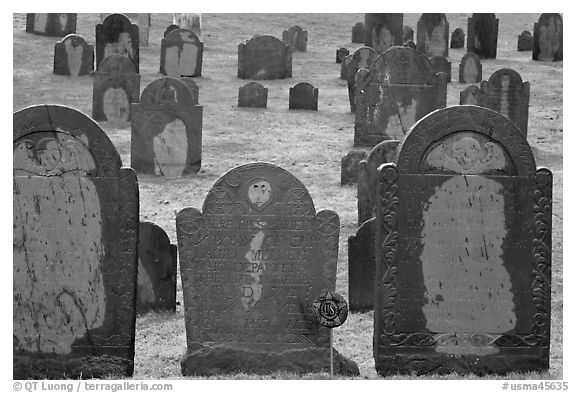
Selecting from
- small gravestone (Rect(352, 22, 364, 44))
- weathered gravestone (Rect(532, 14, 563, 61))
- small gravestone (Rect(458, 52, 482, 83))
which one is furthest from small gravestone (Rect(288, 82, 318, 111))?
small gravestone (Rect(352, 22, 364, 44))

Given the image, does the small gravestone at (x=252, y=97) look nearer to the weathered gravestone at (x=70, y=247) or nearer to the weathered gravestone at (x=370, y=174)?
the weathered gravestone at (x=370, y=174)

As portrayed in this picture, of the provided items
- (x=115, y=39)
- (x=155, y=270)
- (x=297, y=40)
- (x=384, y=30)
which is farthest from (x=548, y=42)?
(x=155, y=270)

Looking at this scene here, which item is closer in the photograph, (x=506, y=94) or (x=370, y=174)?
(x=370, y=174)

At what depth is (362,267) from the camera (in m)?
9.93

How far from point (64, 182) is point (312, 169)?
8240mm

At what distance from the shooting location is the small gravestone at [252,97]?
21625mm

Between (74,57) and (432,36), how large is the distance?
9248mm

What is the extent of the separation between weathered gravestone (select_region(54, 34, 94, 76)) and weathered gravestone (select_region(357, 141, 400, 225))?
1337 centimetres

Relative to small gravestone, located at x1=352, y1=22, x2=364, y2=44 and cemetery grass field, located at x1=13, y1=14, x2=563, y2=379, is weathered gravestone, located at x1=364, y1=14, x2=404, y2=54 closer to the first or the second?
cemetery grass field, located at x1=13, y1=14, x2=563, y2=379

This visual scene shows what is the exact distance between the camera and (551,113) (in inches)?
871

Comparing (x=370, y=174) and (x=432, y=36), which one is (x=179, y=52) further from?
(x=370, y=174)

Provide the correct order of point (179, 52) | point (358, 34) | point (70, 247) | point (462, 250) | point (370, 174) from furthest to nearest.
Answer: point (358, 34), point (179, 52), point (370, 174), point (462, 250), point (70, 247)

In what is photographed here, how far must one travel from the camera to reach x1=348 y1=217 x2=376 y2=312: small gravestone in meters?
9.81
